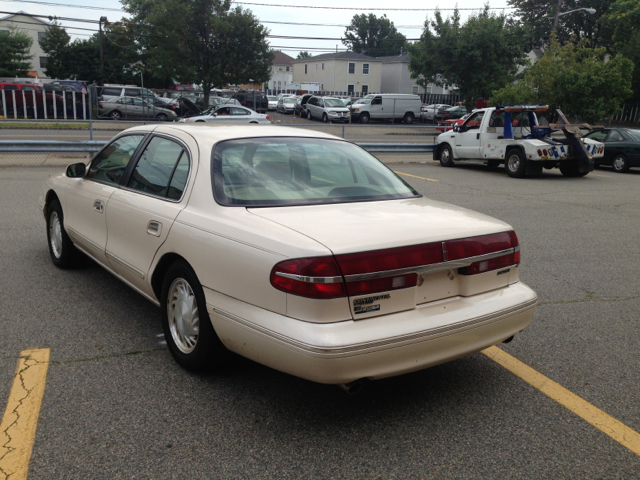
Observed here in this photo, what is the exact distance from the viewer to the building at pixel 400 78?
6469cm

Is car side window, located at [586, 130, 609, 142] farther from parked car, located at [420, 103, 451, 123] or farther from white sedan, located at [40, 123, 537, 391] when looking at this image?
parked car, located at [420, 103, 451, 123]

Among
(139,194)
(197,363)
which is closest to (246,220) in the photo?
(197,363)

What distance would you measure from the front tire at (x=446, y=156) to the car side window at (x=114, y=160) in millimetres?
13531

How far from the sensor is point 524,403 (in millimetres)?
3258

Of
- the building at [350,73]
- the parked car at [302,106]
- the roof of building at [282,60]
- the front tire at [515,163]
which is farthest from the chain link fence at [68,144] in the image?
the roof of building at [282,60]

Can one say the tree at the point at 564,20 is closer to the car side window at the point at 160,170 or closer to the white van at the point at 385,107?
the white van at the point at 385,107

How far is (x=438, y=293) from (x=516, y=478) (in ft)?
3.10

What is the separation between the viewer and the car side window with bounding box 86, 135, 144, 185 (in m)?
4.41

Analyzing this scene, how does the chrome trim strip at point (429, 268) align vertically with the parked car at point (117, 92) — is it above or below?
below

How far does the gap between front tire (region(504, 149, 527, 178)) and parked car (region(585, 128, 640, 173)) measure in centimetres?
441

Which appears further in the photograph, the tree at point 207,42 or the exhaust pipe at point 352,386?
the tree at point 207,42

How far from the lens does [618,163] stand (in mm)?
17344

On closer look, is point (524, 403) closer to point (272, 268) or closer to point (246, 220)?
point (272, 268)

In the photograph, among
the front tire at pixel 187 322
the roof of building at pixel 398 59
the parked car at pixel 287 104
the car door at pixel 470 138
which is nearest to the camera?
the front tire at pixel 187 322
